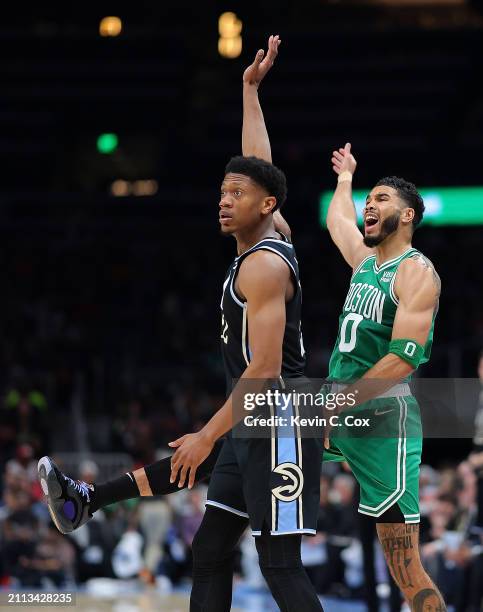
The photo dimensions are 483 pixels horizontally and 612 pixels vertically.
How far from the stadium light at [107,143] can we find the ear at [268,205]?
54.4 ft

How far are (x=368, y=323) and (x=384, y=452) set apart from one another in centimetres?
55

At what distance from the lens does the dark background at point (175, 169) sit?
16.0 metres

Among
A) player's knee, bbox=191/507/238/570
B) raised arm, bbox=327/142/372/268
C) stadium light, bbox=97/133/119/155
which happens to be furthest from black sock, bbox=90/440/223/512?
stadium light, bbox=97/133/119/155

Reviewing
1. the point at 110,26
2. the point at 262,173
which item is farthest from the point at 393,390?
the point at 110,26

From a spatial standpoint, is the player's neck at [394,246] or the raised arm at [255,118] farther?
the raised arm at [255,118]

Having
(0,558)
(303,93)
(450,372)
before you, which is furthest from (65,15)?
(0,558)

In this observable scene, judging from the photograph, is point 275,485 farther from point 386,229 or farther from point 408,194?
point 408,194

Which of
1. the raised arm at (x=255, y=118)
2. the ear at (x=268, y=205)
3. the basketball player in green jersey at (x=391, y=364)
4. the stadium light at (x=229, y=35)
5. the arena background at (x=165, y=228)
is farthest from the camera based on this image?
the stadium light at (x=229, y=35)

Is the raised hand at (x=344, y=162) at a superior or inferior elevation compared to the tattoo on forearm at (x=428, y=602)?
superior

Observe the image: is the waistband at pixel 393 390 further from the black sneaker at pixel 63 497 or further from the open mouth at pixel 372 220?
the black sneaker at pixel 63 497

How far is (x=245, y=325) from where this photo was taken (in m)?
4.56

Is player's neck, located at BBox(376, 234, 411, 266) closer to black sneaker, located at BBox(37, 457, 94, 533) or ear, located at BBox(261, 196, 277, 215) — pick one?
ear, located at BBox(261, 196, 277, 215)

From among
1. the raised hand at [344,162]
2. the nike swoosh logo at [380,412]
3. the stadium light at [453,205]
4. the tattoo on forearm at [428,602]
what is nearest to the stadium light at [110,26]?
the stadium light at [453,205]

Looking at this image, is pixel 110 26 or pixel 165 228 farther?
pixel 110 26
